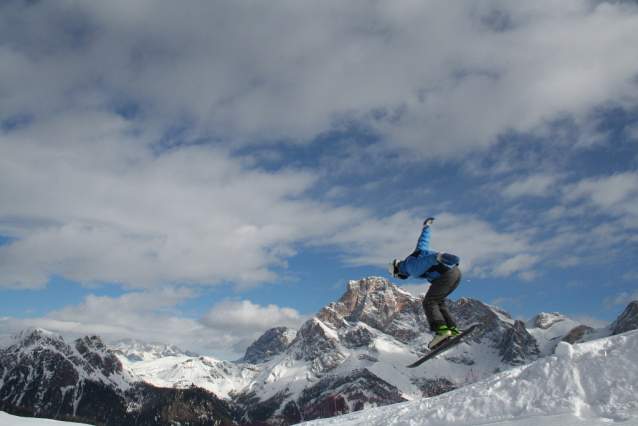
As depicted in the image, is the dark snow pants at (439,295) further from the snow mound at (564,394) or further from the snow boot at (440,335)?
the snow mound at (564,394)

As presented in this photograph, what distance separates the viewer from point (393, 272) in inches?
428

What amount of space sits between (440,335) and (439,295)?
123 cm

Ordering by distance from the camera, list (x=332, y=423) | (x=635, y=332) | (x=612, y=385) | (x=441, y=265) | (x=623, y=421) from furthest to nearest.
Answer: (x=332, y=423) < (x=635, y=332) < (x=441, y=265) < (x=612, y=385) < (x=623, y=421)

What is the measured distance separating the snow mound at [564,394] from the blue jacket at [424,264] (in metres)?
4.46

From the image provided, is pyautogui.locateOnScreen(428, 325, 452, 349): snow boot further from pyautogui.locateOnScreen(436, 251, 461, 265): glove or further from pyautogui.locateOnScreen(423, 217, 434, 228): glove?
pyautogui.locateOnScreen(423, 217, 434, 228): glove

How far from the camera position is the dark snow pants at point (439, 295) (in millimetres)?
10570

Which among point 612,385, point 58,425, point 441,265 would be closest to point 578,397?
point 612,385

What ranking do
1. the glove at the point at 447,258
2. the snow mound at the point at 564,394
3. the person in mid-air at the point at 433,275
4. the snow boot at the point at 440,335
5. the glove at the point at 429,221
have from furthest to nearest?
the glove at the point at 429,221
the snow boot at the point at 440,335
the person in mid-air at the point at 433,275
the glove at the point at 447,258
the snow mound at the point at 564,394

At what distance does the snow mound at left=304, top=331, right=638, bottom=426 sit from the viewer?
30.4 ft

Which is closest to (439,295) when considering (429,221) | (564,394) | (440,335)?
(440,335)

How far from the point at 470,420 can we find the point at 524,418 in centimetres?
155

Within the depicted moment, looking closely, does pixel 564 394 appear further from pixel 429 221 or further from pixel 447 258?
pixel 429 221

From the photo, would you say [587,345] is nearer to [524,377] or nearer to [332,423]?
[524,377]

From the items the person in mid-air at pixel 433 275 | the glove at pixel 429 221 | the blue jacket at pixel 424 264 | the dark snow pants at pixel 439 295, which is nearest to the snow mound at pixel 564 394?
the person in mid-air at pixel 433 275
